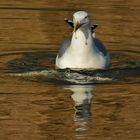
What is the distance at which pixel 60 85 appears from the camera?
13.1 metres

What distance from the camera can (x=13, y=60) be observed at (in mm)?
15000

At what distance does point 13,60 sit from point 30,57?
1.62ft

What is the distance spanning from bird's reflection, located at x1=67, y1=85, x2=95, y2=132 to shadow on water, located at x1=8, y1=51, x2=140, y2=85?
41 centimetres

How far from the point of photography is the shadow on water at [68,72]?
44.1 ft

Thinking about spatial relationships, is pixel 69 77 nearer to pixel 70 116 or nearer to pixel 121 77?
pixel 121 77

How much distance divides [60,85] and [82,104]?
3.89 ft

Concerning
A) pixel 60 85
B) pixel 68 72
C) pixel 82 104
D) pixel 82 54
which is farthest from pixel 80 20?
pixel 82 104

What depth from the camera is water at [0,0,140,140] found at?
10.8 metres

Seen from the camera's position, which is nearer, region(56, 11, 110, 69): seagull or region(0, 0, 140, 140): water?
region(0, 0, 140, 140): water

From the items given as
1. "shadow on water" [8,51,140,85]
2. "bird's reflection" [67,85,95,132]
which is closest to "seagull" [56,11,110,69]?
"shadow on water" [8,51,140,85]

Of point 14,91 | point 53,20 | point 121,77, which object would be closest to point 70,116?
point 14,91

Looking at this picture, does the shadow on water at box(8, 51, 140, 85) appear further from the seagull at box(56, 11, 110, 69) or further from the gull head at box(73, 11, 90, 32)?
the gull head at box(73, 11, 90, 32)

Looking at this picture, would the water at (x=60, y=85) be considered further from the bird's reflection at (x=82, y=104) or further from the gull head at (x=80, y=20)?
the gull head at (x=80, y=20)

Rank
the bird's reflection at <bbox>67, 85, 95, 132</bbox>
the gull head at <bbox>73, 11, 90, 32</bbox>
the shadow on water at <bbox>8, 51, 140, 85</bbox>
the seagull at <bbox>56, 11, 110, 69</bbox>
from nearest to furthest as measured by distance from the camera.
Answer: the bird's reflection at <bbox>67, 85, 95, 132</bbox>
the shadow on water at <bbox>8, 51, 140, 85</bbox>
the gull head at <bbox>73, 11, 90, 32</bbox>
the seagull at <bbox>56, 11, 110, 69</bbox>
